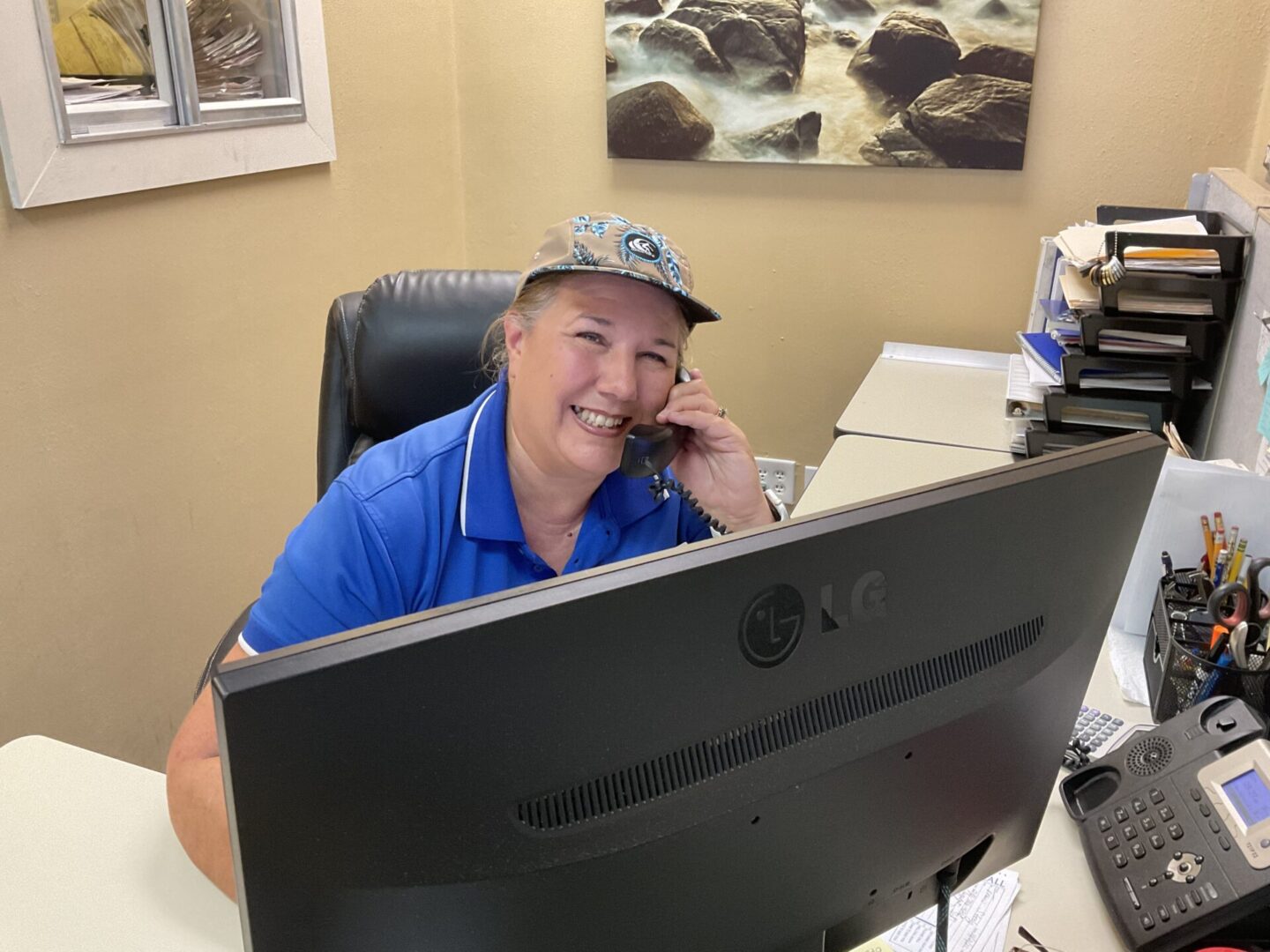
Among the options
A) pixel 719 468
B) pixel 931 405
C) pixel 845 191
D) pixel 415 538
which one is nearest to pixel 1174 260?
pixel 931 405

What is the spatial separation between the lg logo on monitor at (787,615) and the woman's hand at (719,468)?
2.22ft

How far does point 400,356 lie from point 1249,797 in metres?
1.18

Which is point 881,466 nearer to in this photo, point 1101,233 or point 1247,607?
point 1101,233

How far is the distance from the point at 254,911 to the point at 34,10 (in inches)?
64.3

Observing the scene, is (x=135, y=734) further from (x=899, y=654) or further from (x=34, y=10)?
(x=899, y=654)

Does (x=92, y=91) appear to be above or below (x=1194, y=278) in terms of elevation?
above

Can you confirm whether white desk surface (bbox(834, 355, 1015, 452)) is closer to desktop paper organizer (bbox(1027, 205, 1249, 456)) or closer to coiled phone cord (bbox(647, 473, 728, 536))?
desktop paper organizer (bbox(1027, 205, 1249, 456))

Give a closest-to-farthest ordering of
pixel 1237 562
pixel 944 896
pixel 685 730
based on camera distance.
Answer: pixel 685 730
pixel 944 896
pixel 1237 562

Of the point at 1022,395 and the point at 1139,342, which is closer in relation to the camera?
the point at 1139,342

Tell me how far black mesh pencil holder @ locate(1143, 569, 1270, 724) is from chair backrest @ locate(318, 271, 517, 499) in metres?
0.96

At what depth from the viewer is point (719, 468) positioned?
1.23 metres

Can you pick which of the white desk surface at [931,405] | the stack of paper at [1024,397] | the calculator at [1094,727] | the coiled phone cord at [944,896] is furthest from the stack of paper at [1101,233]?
→ the coiled phone cord at [944,896]

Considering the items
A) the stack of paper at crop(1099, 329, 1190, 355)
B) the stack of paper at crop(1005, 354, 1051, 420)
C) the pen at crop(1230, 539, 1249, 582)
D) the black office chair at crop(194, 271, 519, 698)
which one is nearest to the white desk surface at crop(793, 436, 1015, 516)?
the stack of paper at crop(1005, 354, 1051, 420)

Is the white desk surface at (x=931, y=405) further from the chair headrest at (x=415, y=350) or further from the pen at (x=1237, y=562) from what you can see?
the chair headrest at (x=415, y=350)
